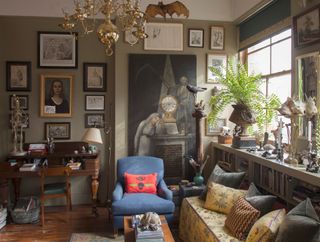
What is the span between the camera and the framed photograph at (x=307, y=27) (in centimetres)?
317

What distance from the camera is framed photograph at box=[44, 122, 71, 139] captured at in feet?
16.5

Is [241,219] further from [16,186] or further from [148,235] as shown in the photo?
[16,186]

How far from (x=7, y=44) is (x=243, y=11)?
3.55 m

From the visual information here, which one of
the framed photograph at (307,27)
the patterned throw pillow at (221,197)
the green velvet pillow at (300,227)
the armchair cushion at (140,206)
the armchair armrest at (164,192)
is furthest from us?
the armchair armrest at (164,192)

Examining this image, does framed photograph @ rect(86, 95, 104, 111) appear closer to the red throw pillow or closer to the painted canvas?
the painted canvas

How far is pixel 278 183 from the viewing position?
3352 millimetres

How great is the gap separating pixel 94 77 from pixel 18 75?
1.13 metres

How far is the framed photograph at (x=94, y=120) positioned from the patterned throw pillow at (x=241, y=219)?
2803 millimetres

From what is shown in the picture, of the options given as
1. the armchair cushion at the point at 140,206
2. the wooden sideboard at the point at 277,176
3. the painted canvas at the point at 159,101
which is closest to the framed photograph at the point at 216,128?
the painted canvas at the point at 159,101

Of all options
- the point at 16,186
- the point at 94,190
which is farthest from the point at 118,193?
the point at 16,186

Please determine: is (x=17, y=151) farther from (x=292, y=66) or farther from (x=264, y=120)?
(x=292, y=66)

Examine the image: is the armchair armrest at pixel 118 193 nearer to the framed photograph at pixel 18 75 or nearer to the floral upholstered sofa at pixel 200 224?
the floral upholstered sofa at pixel 200 224

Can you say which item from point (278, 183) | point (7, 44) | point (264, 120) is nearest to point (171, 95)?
point (264, 120)

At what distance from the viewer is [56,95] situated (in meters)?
5.04
